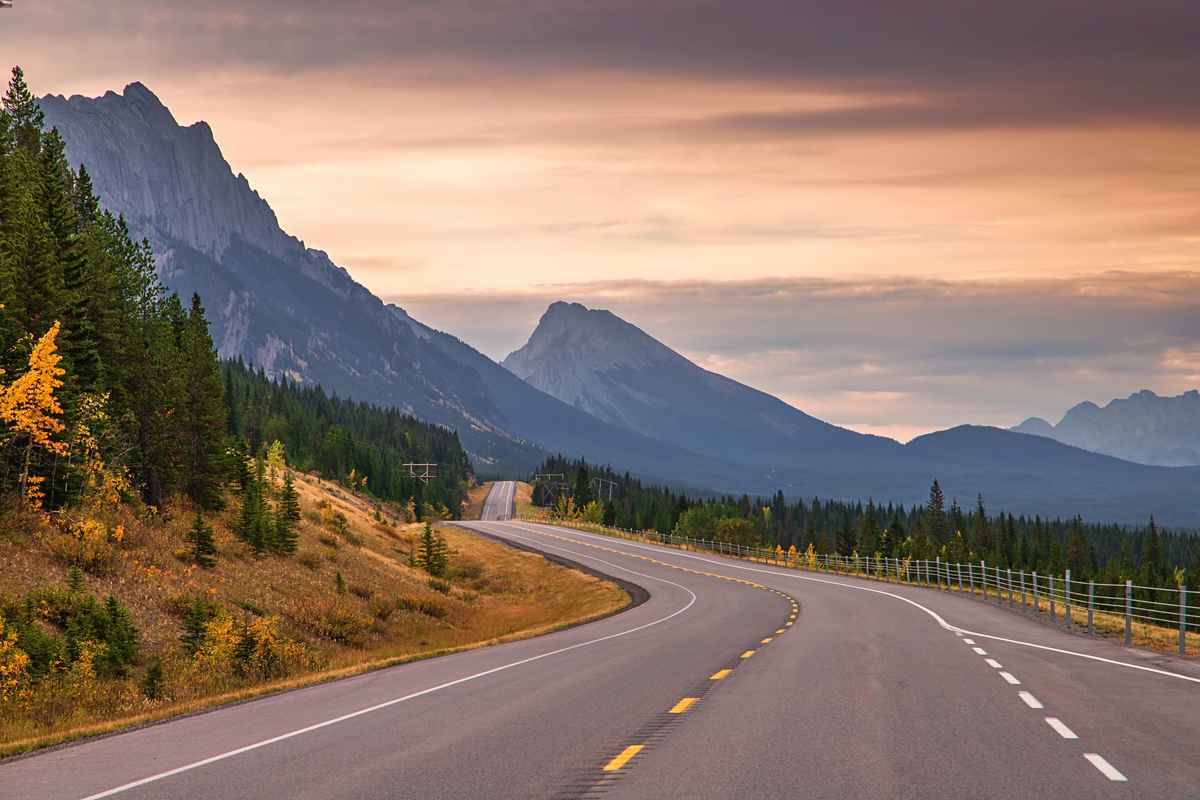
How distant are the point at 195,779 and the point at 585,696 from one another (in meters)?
6.75

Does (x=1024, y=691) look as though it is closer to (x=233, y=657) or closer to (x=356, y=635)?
(x=233, y=657)

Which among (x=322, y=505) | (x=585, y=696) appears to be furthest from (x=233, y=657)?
(x=322, y=505)

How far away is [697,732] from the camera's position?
12633mm

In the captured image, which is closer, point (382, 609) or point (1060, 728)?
point (1060, 728)

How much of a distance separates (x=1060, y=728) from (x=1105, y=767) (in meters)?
2.51

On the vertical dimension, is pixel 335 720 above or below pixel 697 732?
below

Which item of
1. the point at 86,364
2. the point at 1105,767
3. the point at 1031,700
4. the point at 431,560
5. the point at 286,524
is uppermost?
the point at 86,364

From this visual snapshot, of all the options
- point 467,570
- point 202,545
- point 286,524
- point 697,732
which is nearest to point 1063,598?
point 286,524

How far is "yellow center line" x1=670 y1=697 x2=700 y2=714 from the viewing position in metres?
14.5

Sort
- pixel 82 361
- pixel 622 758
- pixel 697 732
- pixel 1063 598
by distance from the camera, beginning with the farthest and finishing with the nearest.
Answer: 1. pixel 1063 598
2. pixel 82 361
3. pixel 697 732
4. pixel 622 758

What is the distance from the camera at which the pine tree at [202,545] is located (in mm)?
43844

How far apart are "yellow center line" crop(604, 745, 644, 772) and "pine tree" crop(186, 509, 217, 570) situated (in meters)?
35.4

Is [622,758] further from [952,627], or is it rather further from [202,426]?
[202,426]

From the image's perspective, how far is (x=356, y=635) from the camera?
4366cm
